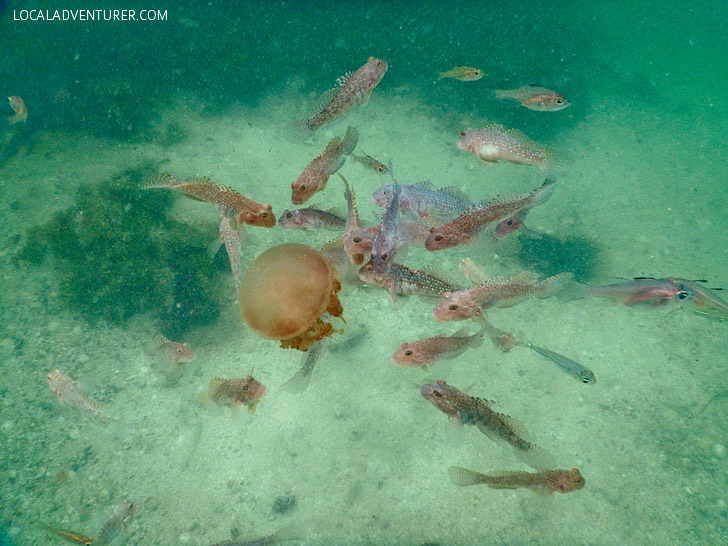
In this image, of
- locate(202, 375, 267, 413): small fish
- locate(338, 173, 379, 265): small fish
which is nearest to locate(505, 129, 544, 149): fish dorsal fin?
locate(338, 173, 379, 265): small fish

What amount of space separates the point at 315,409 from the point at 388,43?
7158 mm

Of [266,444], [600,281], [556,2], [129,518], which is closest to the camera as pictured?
[129,518]

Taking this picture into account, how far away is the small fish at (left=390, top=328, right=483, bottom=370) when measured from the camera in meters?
3.49

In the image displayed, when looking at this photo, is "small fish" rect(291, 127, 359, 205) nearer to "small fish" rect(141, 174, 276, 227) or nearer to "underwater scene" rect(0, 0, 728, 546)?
"underwater scene" rect(0, 0, 728, 546)

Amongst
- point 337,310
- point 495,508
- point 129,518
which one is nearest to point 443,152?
point 337,310

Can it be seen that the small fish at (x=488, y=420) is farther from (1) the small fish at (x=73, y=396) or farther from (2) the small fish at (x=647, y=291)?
(1) the small fish at (x=73, y=396)

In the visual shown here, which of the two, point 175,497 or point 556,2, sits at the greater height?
point 556,2

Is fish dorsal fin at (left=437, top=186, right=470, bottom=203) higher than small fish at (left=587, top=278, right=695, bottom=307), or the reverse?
fish dorsal fin at (left=437, top=186, right=470, bottom=203)

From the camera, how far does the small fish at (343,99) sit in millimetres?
4180

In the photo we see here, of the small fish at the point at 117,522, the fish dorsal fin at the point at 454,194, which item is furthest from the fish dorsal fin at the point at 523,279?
the small fish at the point at 117,522

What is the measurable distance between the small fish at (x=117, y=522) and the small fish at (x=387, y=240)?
3058 mm

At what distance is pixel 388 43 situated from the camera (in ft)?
24.1

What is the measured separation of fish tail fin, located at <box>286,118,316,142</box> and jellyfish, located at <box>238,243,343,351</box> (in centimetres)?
194

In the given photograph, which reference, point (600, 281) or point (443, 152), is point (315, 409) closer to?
point (600, 281)
